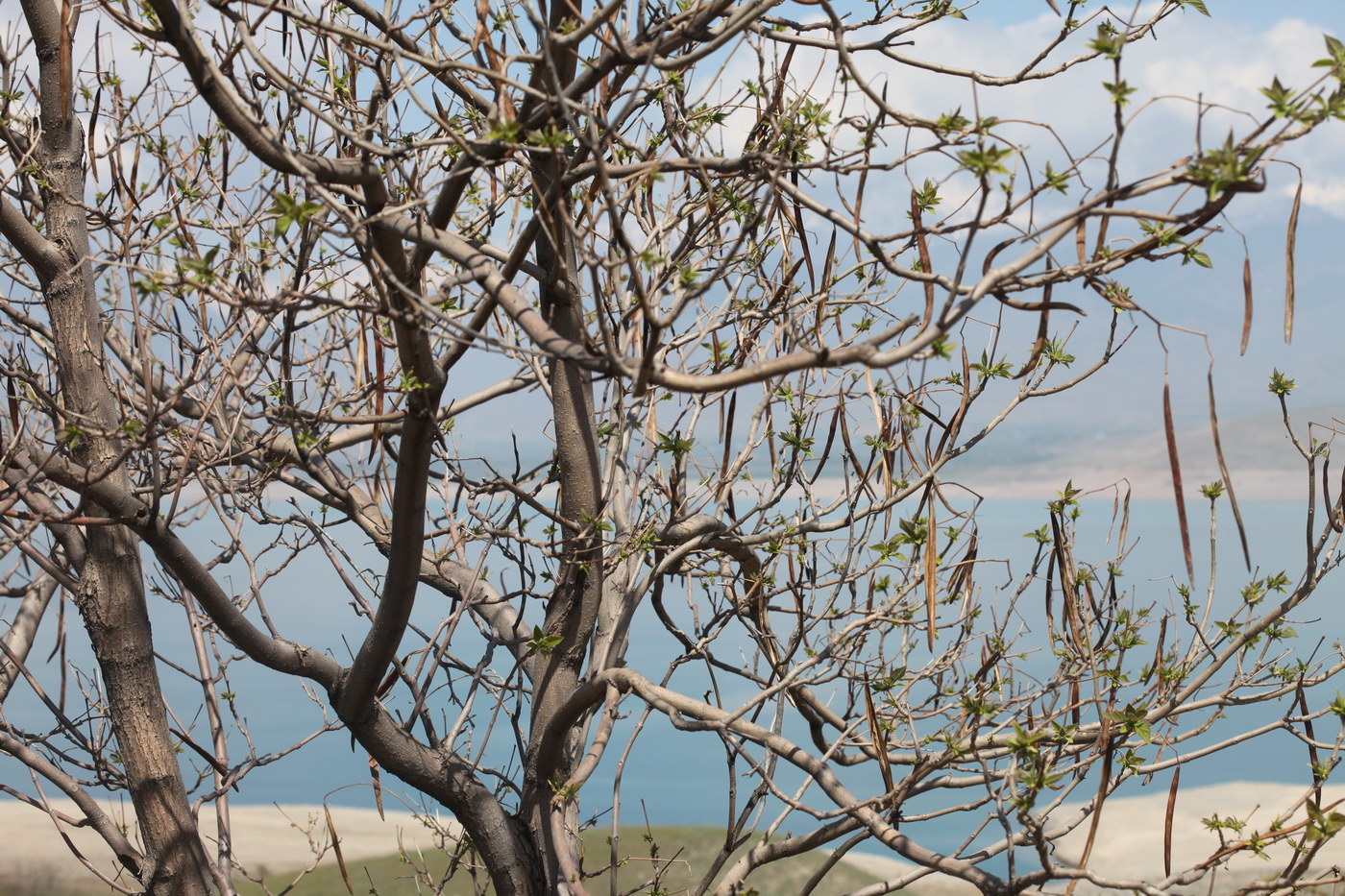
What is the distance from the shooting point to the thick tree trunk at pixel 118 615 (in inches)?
123

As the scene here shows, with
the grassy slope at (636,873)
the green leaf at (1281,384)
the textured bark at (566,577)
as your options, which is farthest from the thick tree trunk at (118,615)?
the grassy slope at (636,873)

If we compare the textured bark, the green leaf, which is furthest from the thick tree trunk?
the green leaf

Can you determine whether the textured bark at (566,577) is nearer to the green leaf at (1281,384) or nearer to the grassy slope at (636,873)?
the green leaf at (1281,384)

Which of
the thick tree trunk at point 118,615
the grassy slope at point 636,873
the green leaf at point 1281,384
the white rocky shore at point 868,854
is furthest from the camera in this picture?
the white rocky shore at point 868,854

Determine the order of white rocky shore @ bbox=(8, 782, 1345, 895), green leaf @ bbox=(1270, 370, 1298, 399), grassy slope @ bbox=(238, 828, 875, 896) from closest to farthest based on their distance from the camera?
green leaf @ bbox=(1270, 370, 1298, 399)
grassy slope @ bbox=(238, 828, 875, 896)
white rocky shore @ bbox=(8, 782, 1345, 895)

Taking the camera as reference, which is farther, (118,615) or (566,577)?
(118,615)

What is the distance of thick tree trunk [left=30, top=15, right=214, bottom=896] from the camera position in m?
3.12

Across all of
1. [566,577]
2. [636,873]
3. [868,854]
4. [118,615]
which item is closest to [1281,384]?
[566,577]

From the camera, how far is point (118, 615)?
313cm

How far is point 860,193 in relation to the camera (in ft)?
7.02

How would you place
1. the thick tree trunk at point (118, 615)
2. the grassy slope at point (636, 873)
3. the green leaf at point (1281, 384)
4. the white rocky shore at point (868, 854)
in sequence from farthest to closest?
the white rocky shore at point (868, 854), the grassy slope at point (636, 873), the thick tree trunk at point (118, 615), the green leaf at point (1281, 384)

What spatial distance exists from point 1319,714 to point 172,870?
309 cm

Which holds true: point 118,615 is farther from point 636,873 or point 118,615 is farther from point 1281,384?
point 636,873

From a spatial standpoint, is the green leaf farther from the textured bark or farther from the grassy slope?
the grassy slope
